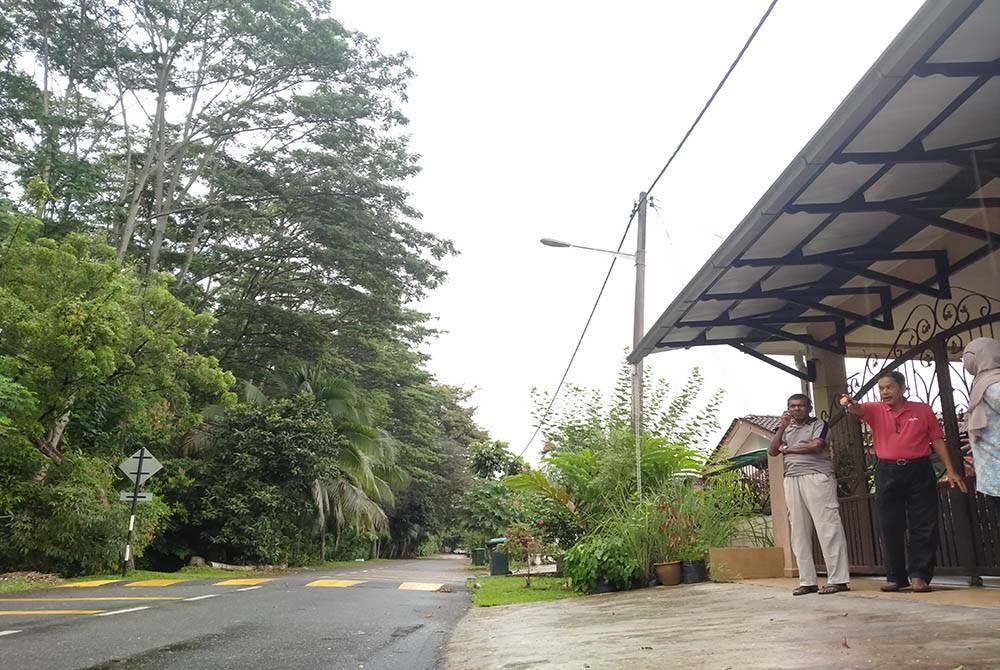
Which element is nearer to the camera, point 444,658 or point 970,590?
Result: point 444,658

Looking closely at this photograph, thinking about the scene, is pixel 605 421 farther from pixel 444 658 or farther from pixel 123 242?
pixel 123 242

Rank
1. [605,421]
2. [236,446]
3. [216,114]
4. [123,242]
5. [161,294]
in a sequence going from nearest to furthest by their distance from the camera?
[605,421], [161,294], [123,242], [216,114], [236,446]

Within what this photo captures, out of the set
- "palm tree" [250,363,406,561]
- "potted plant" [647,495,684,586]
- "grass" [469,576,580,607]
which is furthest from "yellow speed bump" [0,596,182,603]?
"palm tree" [250,363,406,561]

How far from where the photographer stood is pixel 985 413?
15.3 ft

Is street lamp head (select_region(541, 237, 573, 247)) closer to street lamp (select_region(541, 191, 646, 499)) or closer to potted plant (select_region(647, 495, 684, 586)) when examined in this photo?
street lamp (select_region(541, 191, 646, 499))

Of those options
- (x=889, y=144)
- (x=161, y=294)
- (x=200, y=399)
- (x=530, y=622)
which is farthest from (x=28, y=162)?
(x=889, y=144)

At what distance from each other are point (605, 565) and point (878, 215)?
4616 mm

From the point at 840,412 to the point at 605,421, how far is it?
3871mm

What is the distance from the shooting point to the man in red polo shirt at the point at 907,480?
534 centimetres

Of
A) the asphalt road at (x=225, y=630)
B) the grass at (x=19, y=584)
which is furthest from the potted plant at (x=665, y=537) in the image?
the grass at (x=19, y=584)

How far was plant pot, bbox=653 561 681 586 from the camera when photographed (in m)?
8.24

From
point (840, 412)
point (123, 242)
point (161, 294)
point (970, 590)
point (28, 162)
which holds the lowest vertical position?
point (970, 590)

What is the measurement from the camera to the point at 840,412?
7770 mm

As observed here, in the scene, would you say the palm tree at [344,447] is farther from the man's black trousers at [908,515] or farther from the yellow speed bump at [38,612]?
the man's black trousers at [908,515]
